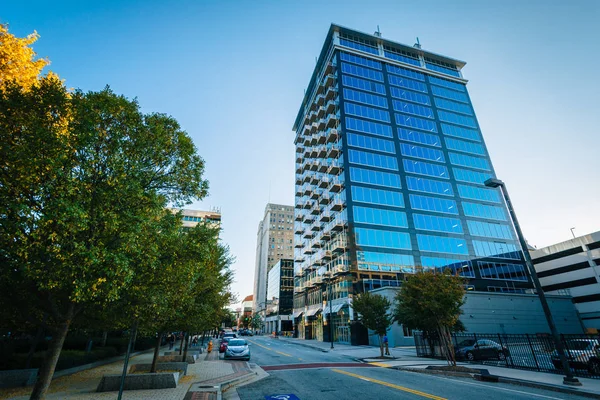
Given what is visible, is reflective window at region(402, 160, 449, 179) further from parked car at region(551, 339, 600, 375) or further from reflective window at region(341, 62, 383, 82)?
parked car at region(551, 339, 600, 375)

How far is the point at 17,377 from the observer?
10.9 metres

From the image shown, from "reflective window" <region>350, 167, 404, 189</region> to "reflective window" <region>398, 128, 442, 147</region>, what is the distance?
9.46 meters

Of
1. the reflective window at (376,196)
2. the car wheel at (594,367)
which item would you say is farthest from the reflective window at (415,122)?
the car wheel at (594,367)

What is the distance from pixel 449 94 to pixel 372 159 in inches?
1223

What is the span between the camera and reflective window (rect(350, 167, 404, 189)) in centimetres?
4862

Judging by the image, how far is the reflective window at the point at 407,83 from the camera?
201 ft

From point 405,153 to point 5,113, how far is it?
5464 cm

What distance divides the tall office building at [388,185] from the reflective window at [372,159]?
21 centimetres

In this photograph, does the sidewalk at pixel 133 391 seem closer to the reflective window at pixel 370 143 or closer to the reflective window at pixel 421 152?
the reflective window at pixel 370 143

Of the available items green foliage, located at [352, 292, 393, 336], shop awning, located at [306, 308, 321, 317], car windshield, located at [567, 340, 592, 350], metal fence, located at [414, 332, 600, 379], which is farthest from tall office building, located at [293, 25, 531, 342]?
car windshield, located at [567, 340, 592, 350]

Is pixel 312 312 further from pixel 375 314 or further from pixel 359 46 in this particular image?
pixel 359 46

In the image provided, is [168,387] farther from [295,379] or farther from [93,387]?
[295,379]

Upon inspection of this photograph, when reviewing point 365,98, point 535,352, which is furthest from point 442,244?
point 535,352

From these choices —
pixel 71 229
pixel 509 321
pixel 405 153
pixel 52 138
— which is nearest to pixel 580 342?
pixel 71 229
